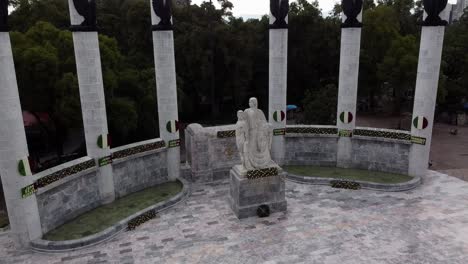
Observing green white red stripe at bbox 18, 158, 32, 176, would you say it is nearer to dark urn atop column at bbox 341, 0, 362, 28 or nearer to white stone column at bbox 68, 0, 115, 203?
white stone column at bbox 68, 0, 115, 203

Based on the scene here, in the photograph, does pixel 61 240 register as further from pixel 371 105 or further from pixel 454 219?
pixel 371 105

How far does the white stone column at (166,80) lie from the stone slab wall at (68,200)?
408cm

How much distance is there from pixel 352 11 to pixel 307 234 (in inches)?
449

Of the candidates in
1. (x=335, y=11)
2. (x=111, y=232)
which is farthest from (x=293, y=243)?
(x=335, y=11)

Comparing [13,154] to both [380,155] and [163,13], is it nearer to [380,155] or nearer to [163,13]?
[163,13]

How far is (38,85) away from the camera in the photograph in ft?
67.3

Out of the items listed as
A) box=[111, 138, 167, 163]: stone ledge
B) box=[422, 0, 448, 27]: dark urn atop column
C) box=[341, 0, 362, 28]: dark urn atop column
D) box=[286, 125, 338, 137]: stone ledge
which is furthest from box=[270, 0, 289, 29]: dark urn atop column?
box=[111, 138, 167, 163]: stone ledge

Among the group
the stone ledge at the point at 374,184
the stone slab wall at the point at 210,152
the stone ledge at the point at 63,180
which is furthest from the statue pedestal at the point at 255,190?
the stone ledge at the point at 63,180

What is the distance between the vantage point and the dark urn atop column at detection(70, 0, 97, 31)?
14664mm

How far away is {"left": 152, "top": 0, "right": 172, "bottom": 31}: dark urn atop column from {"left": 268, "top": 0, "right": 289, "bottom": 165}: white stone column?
5.42 meters

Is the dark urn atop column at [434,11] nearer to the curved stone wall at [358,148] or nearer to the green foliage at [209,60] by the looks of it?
the curved stone wall at [358,148]

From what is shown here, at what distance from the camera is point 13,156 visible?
12.6 meters

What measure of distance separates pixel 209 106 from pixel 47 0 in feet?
63.3

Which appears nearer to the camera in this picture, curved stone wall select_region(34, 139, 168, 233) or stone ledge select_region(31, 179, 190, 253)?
stone ledge select_region(31, 179, 190, 253)
